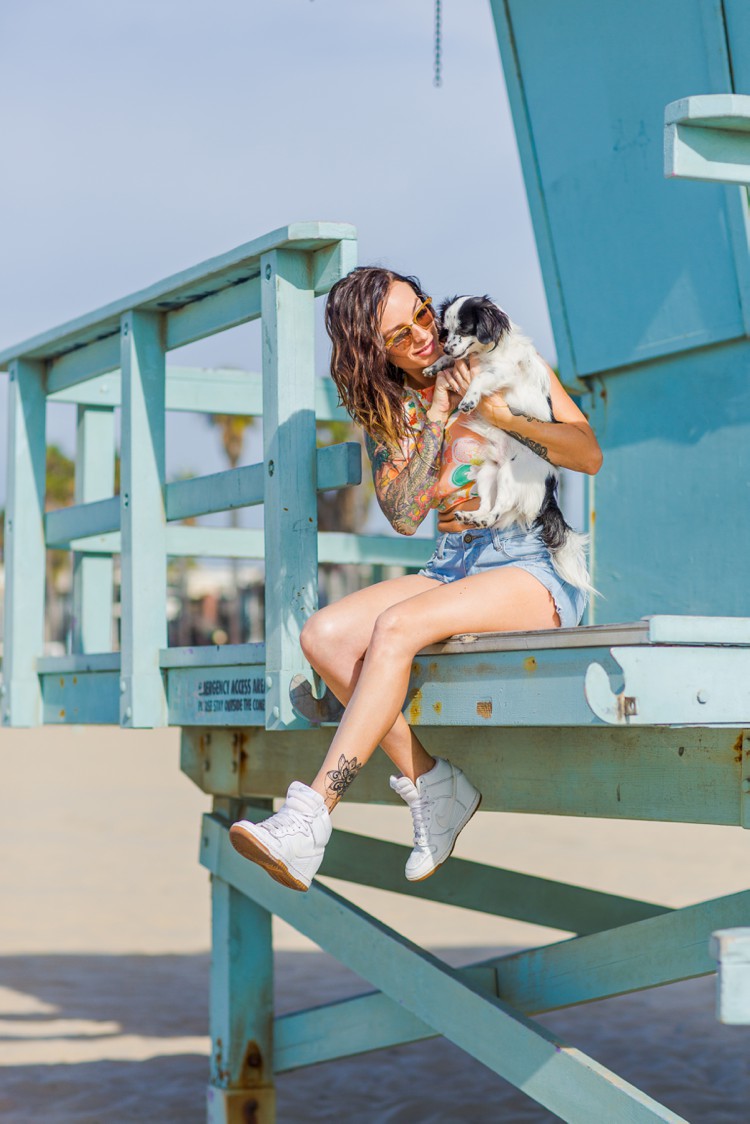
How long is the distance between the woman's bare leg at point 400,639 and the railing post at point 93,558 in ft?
7.03

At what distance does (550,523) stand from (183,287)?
4.37ft

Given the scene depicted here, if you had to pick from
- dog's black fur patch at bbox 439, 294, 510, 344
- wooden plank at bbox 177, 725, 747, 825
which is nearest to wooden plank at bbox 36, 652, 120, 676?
wooden plank at bbox 177, 725, 747, 825

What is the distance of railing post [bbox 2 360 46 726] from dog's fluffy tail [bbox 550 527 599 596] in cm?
210

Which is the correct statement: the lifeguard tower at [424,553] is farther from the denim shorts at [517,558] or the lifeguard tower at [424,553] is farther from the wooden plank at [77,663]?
the denim shorts at [517,558]

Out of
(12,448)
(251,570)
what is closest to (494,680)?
(12,448)

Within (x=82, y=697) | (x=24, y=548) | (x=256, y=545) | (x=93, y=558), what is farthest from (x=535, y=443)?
(x=93, y=558)

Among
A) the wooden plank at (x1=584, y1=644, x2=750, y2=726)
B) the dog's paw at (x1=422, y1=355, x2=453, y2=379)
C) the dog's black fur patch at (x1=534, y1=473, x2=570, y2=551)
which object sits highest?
the dog's paw at (x1=422, y1=355, x2=453, y2=379)

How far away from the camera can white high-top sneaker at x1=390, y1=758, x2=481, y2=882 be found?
3.36 metres

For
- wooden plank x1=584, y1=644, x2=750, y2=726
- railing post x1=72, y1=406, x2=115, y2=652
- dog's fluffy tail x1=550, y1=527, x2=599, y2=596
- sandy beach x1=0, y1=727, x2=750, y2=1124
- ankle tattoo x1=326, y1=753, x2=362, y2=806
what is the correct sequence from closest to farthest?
wooden plank x1=584, y1=644, x2=750, y2=726, ankle tattoo x1=326, y1=753, x2=362, y2=806, dog's fluffy tail x1=550, y1=527, x2=599, y2=596, railing post x1=72, y1=406, x2=115, y2=652, sandy beach x1=0, y1=727, x2=750, y2=1124

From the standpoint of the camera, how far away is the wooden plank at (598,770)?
10.2 ft

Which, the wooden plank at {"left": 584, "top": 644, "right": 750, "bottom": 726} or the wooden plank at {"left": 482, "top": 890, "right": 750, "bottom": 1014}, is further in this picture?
the wooden plank at {"left": 482, "top": 890, "right": 750, "bottom": 1014}

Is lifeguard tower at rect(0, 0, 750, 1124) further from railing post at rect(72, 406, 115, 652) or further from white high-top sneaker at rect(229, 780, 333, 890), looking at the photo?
white high-top sneaker at rect(229, 780, 333, 890)

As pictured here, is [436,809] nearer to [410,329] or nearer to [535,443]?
[535,443]

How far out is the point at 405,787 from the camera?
11.2 ft
